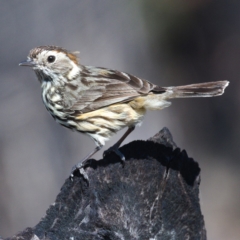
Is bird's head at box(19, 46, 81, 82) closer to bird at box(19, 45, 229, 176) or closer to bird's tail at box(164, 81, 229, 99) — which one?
bird at box(19, 45, 229, 176)

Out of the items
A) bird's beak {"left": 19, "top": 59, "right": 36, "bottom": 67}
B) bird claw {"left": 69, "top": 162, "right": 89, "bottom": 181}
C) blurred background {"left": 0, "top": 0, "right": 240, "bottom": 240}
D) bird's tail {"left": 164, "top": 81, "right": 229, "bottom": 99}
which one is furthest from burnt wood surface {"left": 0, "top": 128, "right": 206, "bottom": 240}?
blurred background {"left": 0, "top": 0, "right": 240, "bottom": 240}

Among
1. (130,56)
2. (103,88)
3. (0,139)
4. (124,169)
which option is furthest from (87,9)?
(124,169)

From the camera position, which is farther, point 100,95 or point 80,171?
point 100,95

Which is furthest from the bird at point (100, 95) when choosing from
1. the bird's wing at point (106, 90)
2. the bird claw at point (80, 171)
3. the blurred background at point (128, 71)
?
the blurred background at point (128, 71)

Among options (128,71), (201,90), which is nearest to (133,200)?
(201,90)

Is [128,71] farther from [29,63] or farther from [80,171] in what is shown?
[80,171]
